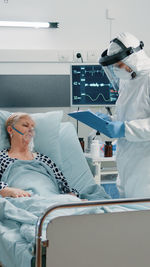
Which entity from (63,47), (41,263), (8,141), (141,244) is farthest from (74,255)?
(63,47)

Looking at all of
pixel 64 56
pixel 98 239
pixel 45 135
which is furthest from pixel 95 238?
pixel 64 56

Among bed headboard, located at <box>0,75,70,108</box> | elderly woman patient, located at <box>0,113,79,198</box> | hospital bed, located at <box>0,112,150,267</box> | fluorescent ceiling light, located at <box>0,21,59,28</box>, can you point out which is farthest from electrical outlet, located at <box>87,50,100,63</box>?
hospital bed, located at <box>0,112,150,267</box>

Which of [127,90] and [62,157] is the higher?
[127,90]

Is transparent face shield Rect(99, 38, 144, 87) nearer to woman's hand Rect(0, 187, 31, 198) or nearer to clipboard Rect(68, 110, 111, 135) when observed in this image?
clipboard Rect(68, 110, 111, 135)

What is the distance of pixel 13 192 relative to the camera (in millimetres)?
→ 2312

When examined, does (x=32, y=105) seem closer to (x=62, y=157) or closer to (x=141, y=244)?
(x=62, y=157)

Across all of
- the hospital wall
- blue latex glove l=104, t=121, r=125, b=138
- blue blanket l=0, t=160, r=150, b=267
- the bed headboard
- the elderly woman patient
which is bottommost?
blue blanket l=0, t=160, r=150, b=267

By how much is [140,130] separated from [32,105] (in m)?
1.84

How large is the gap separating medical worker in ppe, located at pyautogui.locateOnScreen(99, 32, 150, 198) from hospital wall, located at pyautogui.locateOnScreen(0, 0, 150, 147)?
59.7 inches

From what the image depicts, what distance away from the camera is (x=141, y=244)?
58.4 inches

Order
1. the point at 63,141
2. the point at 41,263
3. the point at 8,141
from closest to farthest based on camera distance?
the point at 41,263 → the point at 8,141 → the point at 63,141

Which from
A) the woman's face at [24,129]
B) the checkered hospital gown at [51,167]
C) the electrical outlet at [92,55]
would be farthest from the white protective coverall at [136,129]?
the electrical outlet at [92,55]

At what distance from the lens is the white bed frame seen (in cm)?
139

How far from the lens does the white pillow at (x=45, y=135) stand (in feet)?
9.39
